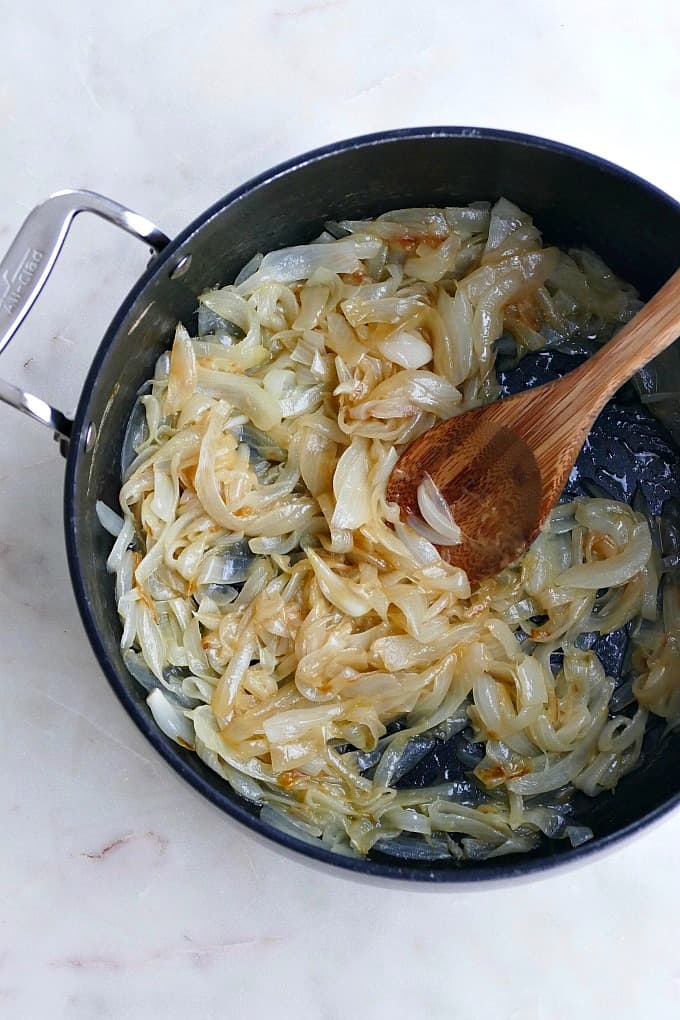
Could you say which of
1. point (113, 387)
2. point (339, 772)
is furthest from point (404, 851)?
point (113, 387)

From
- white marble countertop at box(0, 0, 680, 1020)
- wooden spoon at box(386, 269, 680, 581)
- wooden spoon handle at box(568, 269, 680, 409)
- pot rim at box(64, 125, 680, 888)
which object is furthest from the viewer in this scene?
white marble countertop at box(0, 0, 680, 1020)

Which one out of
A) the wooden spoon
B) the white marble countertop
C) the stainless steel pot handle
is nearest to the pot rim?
the stainless steel pot handle

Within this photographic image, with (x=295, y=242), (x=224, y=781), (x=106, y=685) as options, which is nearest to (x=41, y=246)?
(x=295, y=242)

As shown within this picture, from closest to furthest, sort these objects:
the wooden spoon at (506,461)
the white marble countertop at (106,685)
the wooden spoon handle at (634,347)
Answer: the wooden spoon handle at (634,347), the wooden spoon at (506,461), the white marble countertop at (106,685)

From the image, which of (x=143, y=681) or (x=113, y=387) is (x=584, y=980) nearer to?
(x=143, y=681)

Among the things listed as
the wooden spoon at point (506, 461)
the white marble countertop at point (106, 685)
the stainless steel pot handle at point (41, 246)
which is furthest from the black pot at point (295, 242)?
the wooden spoon at point (506, 461)

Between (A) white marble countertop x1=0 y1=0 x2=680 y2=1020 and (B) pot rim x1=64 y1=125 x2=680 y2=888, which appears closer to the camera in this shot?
(B) pot rim x1=64 y1=125 x2=680 y2=888

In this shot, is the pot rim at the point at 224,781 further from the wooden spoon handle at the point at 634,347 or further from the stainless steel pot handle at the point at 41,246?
the wooden spoon handle at the point at 634,347

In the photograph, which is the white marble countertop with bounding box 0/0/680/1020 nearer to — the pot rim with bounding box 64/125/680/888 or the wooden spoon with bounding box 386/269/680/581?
the pot rim with bounding box 64/125/680/888
